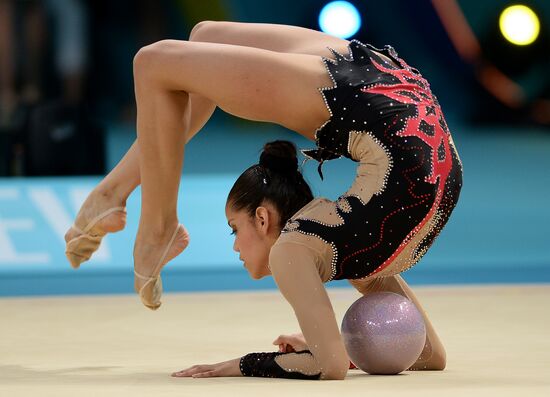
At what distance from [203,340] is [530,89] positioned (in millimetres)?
5399

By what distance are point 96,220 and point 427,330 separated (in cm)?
89

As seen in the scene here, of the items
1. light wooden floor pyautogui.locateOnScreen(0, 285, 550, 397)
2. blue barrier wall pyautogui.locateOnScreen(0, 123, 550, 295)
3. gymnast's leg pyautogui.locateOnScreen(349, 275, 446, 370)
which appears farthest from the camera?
blue barrier wall pyautogui.locateOnScreen(0, 123, 550, 295)

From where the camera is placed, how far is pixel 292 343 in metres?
2.70

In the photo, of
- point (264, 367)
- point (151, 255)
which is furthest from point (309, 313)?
point (151, 255)

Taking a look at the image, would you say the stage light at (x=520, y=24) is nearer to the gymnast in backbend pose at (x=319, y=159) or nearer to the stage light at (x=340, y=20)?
the stage light at (x=340, y=20)

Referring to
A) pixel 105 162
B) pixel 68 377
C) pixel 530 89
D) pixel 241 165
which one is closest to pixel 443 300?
pixel 68 377

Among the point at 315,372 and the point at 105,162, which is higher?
the point at 315,372

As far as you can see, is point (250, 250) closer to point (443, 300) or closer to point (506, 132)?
point (443, 300)

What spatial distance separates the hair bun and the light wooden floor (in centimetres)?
50

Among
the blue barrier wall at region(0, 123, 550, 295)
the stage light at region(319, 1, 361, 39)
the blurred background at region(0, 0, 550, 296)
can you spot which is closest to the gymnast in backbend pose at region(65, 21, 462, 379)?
the blue barrier wall at region(0, 123, 550, 295)

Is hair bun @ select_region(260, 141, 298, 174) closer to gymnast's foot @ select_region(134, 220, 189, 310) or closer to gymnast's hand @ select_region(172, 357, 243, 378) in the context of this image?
gymnast's foot @ select_region(134, 220, 189, 310)

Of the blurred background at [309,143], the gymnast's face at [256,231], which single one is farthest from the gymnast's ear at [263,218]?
the blurred background at [309,143]

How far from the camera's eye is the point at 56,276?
534cm

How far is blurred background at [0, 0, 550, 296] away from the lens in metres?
6.20
